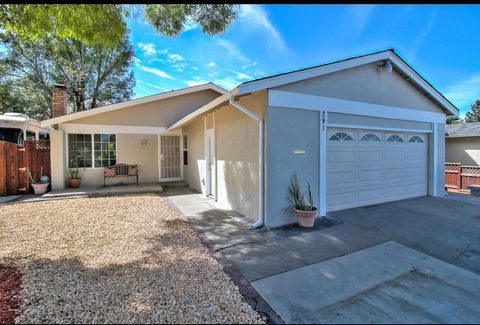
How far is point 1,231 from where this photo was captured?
5.00 m

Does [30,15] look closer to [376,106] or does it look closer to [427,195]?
[376,106]

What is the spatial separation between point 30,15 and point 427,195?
11662mm

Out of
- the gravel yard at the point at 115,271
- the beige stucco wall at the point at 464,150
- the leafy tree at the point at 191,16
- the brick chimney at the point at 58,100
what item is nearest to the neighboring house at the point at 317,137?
the brick chimney at the point at 58,100

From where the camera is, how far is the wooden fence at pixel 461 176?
452 inches

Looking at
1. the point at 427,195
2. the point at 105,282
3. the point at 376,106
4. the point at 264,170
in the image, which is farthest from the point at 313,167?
the point at 427,195

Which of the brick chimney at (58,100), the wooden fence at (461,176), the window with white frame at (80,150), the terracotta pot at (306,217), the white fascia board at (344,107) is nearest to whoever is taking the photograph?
the terracotta pot at (306,217)

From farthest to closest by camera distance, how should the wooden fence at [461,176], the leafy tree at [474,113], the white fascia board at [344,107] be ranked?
the leafy tree at [474,113] < the wooden fence at [461,176] < the white fascia board at [344,107]

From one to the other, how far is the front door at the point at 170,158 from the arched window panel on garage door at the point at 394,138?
9.04 metres

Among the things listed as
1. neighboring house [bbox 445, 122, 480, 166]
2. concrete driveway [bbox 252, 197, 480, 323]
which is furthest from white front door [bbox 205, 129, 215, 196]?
neighboring house [bbox 445, 122, 480, 166]

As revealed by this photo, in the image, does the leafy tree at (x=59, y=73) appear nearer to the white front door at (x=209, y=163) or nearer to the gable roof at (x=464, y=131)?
the white front door at (x=209, y=163)

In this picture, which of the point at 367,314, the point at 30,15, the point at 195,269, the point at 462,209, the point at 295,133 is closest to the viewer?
the point at 367,314

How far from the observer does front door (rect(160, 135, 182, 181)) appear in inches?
457

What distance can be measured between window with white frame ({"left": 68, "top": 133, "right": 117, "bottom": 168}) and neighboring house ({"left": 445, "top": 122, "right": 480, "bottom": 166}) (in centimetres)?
1842

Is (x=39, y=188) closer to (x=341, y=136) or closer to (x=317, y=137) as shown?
(x=317, y=137)
